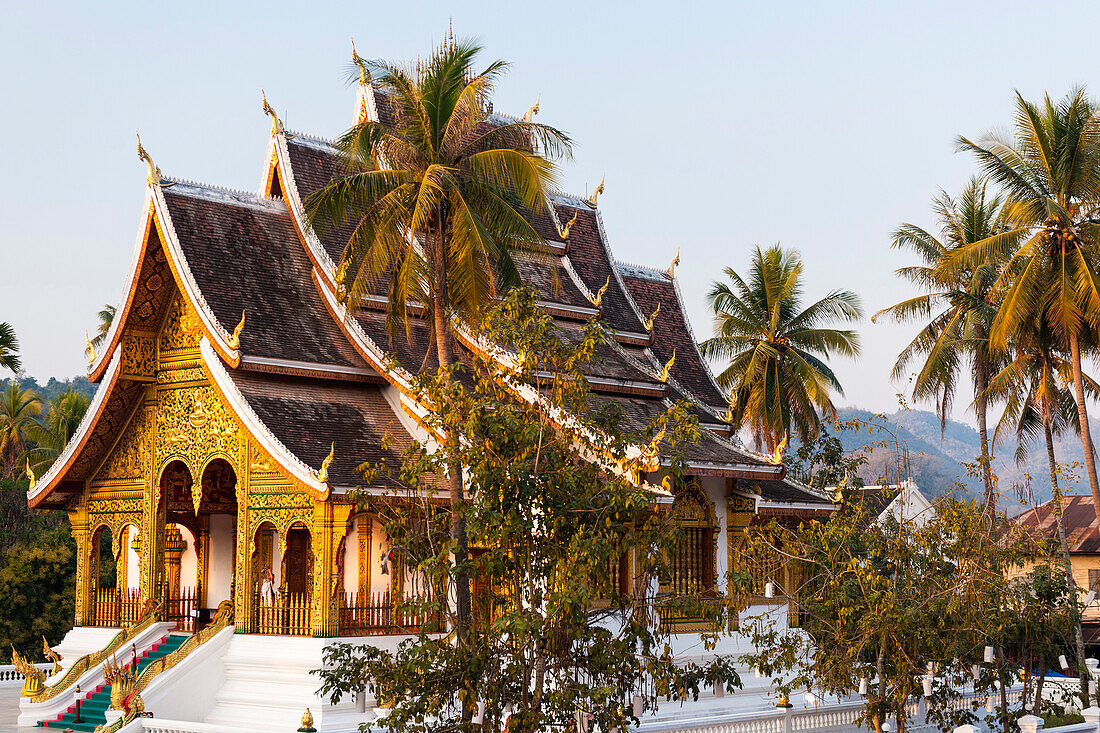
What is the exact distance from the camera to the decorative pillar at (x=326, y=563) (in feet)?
53.0

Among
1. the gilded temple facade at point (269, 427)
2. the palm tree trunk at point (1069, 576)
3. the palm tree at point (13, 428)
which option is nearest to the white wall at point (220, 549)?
the gilded temple facade at point (269, 427)

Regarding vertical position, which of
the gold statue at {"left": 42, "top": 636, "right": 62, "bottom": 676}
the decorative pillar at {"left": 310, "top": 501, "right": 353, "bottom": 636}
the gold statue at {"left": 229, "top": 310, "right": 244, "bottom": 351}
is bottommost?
the gold statue at {"left": 42, "top": 636, "right": 62, "bottom": 676}

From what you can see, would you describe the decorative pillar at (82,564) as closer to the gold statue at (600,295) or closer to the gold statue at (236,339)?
the gold statue at (236,339)

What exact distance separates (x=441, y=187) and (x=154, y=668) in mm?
7086

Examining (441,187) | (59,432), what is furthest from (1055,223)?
(59,432)

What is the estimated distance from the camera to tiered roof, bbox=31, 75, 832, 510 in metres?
17.2

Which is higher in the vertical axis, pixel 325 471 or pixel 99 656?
pixel 325 471

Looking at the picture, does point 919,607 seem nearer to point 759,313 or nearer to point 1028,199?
point 1028,199

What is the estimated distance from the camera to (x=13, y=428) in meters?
44.7

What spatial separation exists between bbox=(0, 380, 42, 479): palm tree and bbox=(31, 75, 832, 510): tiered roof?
26513 mm

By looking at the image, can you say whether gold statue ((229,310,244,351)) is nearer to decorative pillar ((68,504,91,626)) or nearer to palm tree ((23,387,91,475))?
decorative pillar ((68,504,91,626))

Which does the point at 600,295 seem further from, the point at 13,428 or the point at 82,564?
A: the point at 13,428

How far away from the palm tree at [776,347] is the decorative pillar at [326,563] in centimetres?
1247

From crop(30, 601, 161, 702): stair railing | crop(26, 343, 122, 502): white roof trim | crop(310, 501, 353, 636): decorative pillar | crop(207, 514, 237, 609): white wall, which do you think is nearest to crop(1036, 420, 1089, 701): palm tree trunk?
crop(310, 501, 353, 636): decorative pillar
